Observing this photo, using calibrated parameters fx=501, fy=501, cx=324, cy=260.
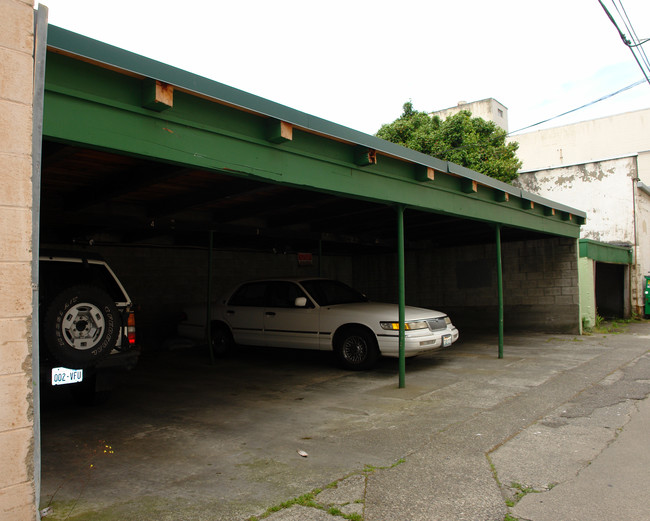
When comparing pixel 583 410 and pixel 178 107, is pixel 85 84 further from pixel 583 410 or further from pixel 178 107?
pixel 583 410

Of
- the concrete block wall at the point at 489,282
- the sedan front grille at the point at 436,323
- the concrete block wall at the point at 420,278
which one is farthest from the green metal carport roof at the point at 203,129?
the concrete block wall at the point at 489,282

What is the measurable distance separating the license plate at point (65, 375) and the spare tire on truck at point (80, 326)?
6.5 inches

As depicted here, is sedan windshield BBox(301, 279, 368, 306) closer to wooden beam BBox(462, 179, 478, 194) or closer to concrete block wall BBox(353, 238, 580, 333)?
wooden beam BBox(462, 179, 478, 194)

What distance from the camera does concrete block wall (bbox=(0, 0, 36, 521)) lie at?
2842mm

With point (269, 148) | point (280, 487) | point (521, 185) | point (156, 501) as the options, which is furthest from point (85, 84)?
point (521, 185)

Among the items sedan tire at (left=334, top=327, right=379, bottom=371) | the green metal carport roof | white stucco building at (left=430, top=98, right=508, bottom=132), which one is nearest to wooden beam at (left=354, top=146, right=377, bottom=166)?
the green metal carport roof

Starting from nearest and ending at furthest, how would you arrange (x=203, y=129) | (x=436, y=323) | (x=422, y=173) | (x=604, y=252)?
(x=203, y=129), (x=422, y=173), (x=436, y=323), (x=604, y=252)

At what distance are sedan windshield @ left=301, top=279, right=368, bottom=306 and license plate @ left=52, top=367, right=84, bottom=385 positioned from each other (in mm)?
4570

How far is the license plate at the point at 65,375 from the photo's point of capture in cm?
490

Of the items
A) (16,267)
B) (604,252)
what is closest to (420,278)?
(604,252)

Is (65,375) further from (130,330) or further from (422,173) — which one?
(422,173)

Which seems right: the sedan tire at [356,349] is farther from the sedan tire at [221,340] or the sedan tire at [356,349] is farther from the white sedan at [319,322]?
the sedan tire at [221,340]

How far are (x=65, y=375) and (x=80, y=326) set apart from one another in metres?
0.52

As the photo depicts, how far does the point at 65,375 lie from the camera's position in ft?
16.4
